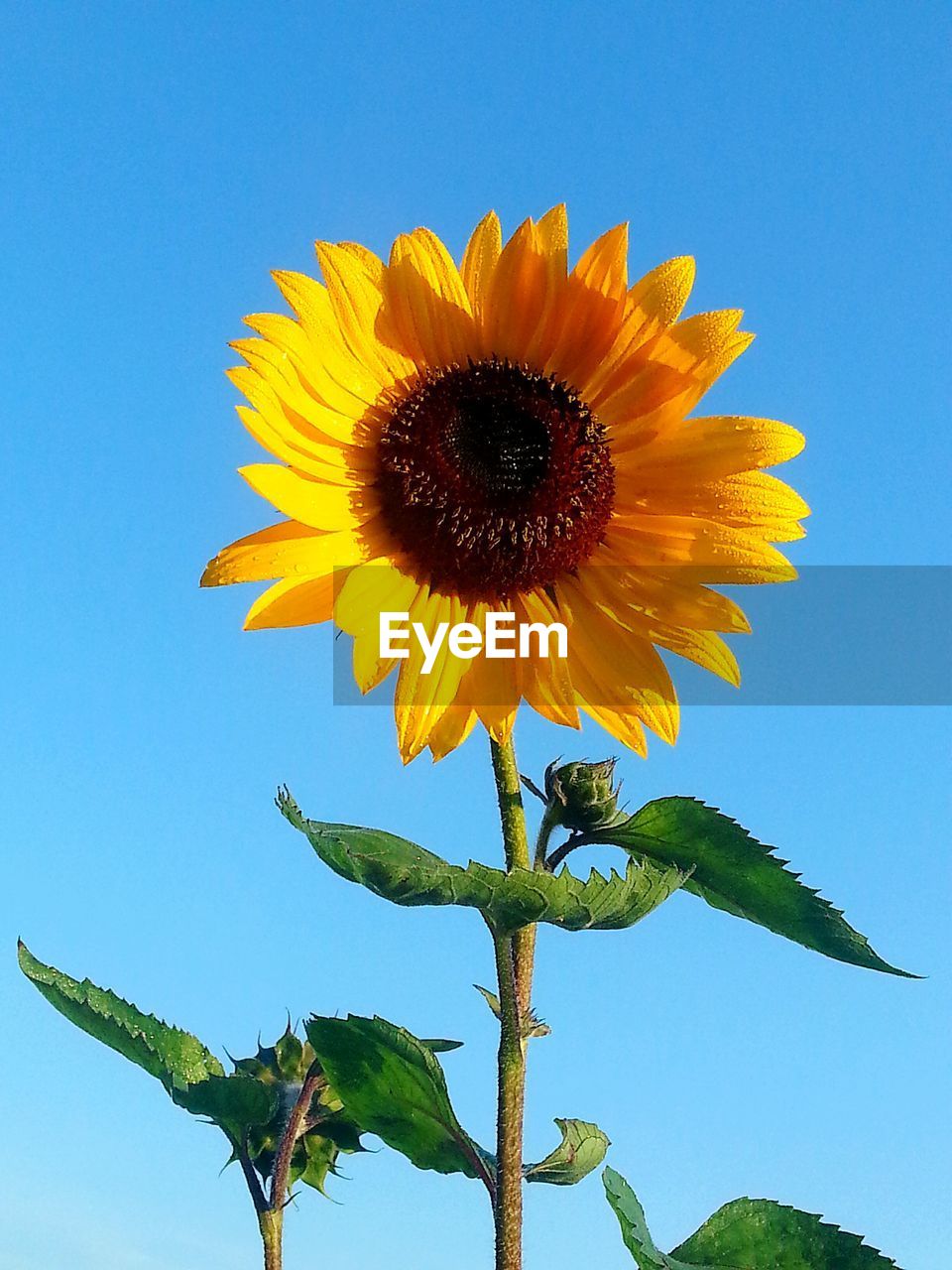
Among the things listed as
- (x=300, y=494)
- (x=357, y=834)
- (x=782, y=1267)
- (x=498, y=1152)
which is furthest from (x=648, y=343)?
(x=782, y=1267)

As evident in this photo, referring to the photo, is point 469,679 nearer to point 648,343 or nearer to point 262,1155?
point 648,343

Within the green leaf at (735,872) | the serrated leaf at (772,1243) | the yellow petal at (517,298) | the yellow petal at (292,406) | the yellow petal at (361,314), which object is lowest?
the serrated leaf at (772,1243)

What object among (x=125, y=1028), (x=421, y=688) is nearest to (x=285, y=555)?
(x=421, y=688)

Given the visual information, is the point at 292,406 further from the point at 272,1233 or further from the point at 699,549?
the point at 272,1233

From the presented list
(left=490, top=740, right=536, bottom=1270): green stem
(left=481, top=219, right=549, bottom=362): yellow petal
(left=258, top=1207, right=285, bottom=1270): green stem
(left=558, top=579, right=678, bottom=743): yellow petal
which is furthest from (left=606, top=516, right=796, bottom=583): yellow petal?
(left=258, top=1207, right=285, bottom=1270): green stem

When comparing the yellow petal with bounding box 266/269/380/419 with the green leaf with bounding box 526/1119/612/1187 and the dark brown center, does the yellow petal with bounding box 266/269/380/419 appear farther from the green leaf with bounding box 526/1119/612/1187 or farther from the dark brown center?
the green leaf with bounding box 526/1119/612/1187

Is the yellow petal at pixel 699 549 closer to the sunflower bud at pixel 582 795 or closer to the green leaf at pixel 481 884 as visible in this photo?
the sunflower bud at pixel 582 795

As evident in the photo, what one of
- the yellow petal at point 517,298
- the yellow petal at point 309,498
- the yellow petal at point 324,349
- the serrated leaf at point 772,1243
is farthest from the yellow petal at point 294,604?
the serrated leaf at point 772,1243
